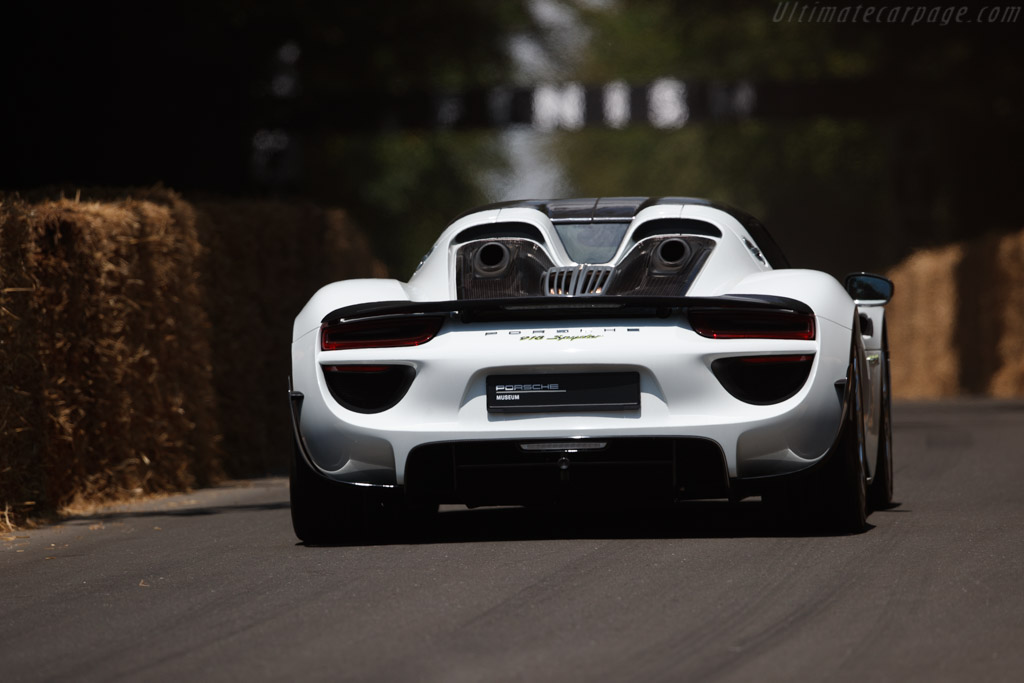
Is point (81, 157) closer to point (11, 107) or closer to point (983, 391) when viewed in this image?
point (11, 107)

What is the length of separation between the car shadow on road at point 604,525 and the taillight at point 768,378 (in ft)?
2.18

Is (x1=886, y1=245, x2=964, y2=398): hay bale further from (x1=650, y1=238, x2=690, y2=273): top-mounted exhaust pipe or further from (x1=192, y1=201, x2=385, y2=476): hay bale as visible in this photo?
(x1=650, y1=238, x2=690, y2=273): top-mounted exhaust pipe

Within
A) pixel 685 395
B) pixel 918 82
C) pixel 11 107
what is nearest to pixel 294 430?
pixel 685 395

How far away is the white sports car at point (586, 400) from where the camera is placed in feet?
24.0

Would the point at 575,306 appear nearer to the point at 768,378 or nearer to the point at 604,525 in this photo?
the point at 768,378

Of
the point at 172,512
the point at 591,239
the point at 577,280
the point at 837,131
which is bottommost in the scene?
the point at 172,512

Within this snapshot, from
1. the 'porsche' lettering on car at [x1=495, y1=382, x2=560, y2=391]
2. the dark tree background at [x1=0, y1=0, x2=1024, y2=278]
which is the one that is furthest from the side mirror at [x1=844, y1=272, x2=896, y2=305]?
the dark tree background at [x1=0, y1=0, x2=1024, y2=278]

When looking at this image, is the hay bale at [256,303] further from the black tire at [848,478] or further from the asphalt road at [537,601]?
the black tire at [848,478]

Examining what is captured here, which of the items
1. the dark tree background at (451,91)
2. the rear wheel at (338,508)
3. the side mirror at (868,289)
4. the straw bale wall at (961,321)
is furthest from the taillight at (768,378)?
the straw bale wall at (961,321)

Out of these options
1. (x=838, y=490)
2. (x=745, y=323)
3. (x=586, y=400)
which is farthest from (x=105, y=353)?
(x=838, y=490)

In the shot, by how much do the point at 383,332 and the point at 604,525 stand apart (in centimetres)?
149

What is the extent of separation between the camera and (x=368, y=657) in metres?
5.22

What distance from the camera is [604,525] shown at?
27.5 feet

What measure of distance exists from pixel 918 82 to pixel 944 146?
1687mm
